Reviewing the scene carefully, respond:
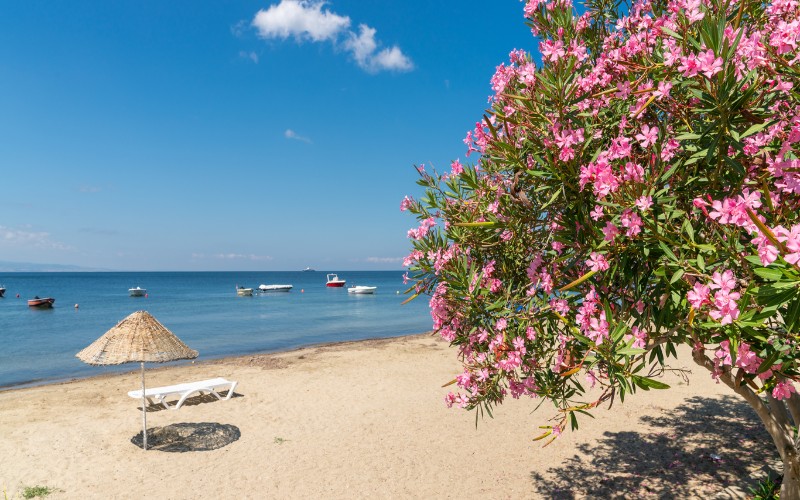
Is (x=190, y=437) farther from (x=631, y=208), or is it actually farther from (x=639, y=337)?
(x=631, y=208)

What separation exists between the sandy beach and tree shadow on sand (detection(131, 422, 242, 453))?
59mm

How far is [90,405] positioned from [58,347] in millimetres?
19604

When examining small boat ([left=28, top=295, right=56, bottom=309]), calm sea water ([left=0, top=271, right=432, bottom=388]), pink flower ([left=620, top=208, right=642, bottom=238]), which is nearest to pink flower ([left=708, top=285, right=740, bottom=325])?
pink flower ([left=620, top=208, right=642, bottom=238])

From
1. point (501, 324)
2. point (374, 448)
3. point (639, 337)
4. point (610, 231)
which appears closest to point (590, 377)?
point (639, 337)

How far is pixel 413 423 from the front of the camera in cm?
1150

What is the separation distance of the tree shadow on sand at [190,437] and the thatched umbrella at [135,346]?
511mm

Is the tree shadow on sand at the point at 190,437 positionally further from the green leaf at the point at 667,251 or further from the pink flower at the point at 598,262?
the green leaf at the point at 667,251

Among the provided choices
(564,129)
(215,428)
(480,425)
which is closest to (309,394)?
(215,428)

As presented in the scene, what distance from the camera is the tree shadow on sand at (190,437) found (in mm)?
10016

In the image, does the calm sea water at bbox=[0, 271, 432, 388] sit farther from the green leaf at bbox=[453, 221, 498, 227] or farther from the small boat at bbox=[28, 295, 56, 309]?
the green leaf at bbox=[453, 221, 498, 227]

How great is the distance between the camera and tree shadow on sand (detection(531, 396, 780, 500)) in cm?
740

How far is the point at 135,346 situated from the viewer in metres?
9.38

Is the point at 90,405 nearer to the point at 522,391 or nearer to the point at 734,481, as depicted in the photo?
the point at 522,391

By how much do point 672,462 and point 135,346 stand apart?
10071 millimetres
